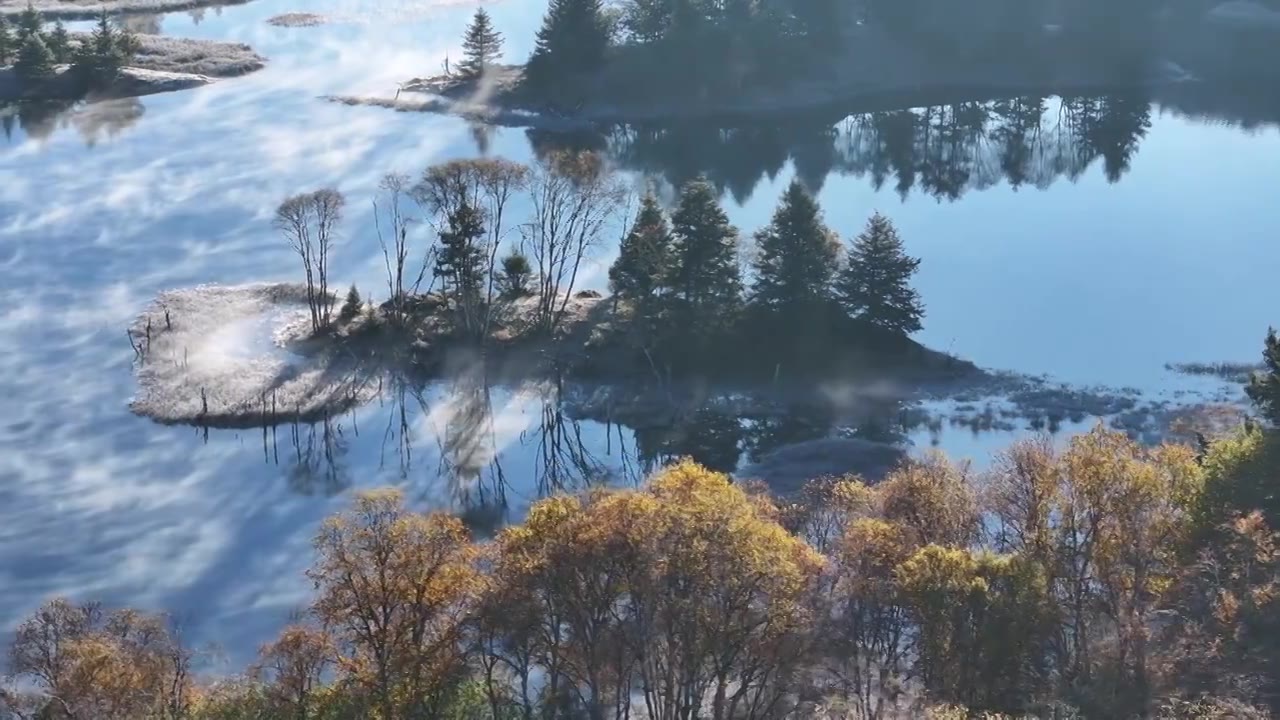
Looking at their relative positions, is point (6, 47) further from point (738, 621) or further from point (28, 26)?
point (738, 621)

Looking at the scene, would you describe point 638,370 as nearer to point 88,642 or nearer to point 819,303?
point 819,303

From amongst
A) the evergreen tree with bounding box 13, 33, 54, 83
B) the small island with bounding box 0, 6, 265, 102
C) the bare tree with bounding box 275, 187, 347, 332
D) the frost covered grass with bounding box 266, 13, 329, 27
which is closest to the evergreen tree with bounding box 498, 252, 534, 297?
the bare tree with bounding box 275, 187, 347, 332

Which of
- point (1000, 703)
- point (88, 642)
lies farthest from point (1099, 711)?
point (88, 642)

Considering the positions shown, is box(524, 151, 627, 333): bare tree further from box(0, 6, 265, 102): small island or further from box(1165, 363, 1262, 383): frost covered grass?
box(0, 6, 265, 102): small island

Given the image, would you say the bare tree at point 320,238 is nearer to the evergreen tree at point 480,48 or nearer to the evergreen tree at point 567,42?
the evergreen tree at point 567,42

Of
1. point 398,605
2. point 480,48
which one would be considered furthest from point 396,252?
point 398,605
